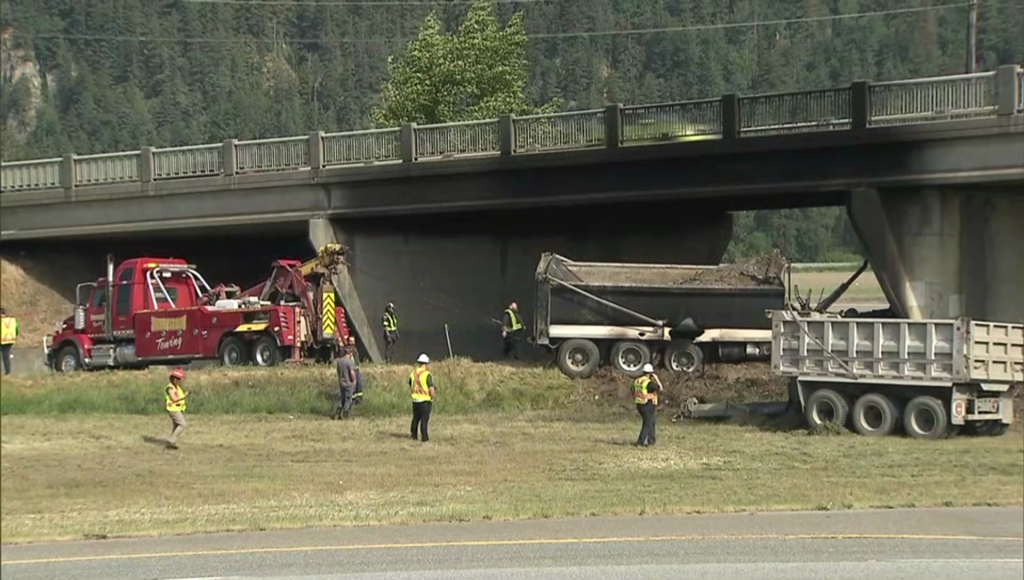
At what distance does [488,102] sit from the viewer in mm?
53094

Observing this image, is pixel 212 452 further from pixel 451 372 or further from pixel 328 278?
pixel 328 278

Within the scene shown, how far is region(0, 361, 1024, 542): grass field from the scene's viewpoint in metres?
7.11

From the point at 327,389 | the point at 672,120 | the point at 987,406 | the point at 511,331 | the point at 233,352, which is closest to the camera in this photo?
the point at 987,406

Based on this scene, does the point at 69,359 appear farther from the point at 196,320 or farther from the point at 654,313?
the point at 654,313

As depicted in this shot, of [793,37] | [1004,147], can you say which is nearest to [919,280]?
[1004,147]

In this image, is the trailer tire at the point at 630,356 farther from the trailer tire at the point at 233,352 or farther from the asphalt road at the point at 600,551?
the asphalt road at the point at 600,551

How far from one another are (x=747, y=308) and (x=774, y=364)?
6.00m

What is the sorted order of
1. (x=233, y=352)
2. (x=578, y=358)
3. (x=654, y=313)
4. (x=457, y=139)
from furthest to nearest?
(x=457, y=139) → (x=233, y=352) → (x=578, y=358) → (x=654, y=313)

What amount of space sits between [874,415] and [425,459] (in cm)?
832

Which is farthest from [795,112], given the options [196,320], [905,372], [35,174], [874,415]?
[35,174]

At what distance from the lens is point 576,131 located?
103 ft

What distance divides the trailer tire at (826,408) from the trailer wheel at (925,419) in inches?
45.9

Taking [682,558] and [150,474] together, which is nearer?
[150,474]

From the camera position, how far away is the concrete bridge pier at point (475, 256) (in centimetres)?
3509
